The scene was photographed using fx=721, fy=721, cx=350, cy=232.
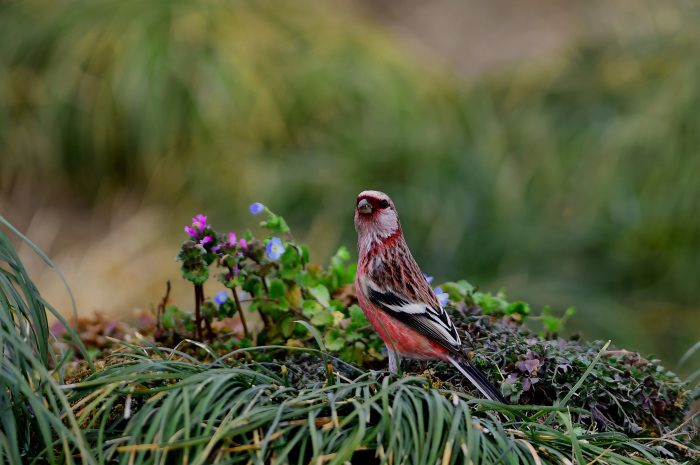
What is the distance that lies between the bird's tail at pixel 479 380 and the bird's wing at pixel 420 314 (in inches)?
1.9

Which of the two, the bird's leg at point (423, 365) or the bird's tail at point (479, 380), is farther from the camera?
the bird's leg at point (423, 365)

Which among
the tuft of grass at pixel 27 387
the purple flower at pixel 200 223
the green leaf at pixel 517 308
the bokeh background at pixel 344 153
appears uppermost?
the bokeh background at pixel 344 153

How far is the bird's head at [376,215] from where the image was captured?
2543 millimetres

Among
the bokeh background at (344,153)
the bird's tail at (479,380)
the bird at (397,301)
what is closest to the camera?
the bird's tail at (479,380)

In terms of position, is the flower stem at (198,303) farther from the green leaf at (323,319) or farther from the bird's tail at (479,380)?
the bird's tail at (479,380)

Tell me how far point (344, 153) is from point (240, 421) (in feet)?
13.4

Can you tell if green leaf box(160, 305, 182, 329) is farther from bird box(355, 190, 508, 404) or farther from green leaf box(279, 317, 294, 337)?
bird box(355, 190, 508, 404)

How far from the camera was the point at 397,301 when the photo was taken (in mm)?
2340

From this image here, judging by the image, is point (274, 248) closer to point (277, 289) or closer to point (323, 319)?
point (277, 289)

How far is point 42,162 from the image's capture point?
5.41 metres

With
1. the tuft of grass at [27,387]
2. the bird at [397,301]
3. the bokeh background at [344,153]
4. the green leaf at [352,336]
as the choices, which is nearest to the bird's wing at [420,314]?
the bird at [397,301]

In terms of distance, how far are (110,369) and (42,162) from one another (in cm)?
403

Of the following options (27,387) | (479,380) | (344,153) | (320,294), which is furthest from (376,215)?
(344,153)

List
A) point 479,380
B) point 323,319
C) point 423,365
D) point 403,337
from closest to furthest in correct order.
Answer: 1. point 479,380
2. point 403,337
3. point 323,319
4. point 423,365
